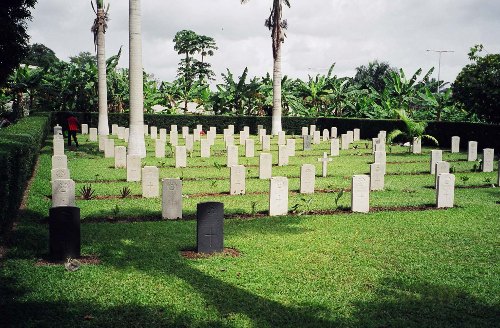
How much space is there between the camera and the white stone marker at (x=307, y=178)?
49.7ft

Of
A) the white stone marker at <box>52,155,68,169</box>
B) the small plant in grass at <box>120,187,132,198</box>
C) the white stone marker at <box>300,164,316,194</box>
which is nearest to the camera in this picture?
the small plant in grass at <box>120,187,132,198</box>

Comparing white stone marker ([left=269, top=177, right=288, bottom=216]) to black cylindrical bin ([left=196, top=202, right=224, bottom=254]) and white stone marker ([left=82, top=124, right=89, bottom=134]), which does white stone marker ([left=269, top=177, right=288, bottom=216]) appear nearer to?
black cylindrical bin ([left=196, top=202, right=224, bottom=254])

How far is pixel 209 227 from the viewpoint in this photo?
8.91 m

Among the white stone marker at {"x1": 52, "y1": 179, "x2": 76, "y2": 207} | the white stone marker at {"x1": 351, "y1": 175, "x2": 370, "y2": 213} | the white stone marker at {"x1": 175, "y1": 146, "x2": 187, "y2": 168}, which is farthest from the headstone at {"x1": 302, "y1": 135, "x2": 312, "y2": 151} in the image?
the white stone marker at {"x1": 52, "y1": 179, "x2": 76, "y2": 207}

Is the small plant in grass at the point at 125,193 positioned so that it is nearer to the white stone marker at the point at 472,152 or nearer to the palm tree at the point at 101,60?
the white stone marker at the point at 472,152

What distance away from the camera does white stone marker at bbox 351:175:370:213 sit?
12.6m

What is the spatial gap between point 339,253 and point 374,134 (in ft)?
98.4

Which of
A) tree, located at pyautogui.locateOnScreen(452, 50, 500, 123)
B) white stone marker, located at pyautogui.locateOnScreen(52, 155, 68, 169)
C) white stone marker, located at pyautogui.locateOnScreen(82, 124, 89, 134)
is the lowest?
white stone marker, located at pyautogui.locateOnScreen(52, 155, 68, 169)

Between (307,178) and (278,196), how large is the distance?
3.04 meters

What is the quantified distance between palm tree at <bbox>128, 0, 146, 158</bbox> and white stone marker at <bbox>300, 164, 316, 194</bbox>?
930 centimetres

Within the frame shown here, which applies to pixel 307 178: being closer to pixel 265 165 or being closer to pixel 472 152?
pixel 265 165

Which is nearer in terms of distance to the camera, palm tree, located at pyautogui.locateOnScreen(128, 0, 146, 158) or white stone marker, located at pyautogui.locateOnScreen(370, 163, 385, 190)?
white stone marker, located at pyautogui.locateOnScreen(370, 163, 385, 190)

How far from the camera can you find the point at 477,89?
28734mm

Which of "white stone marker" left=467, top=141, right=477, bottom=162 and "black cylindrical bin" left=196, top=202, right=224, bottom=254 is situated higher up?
"white stone marker" left=467, top=141, right=477, bottom=162
